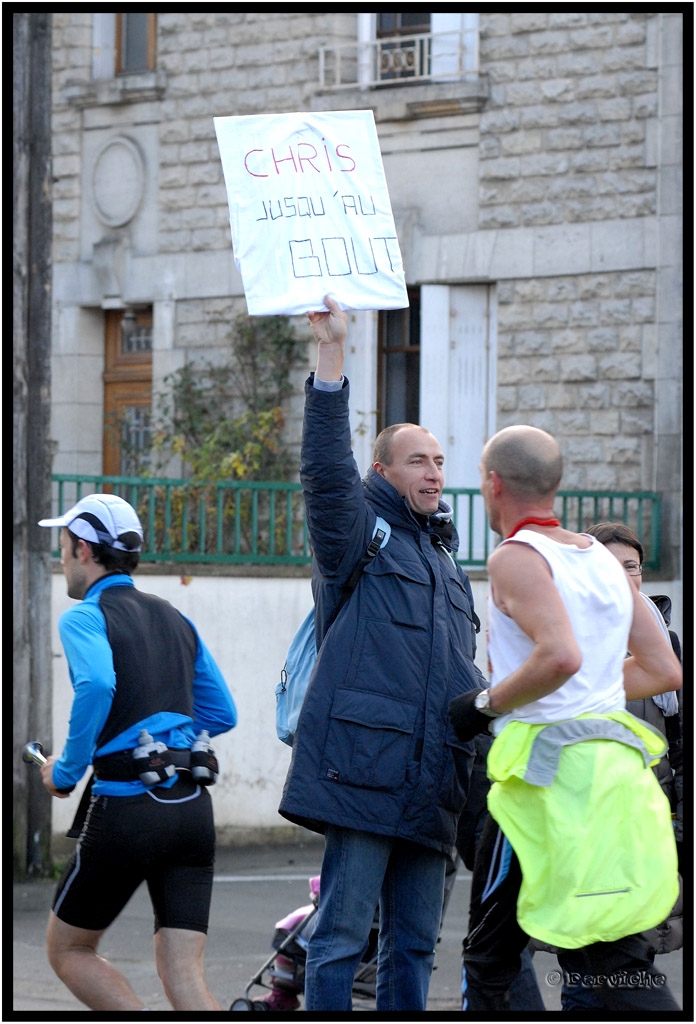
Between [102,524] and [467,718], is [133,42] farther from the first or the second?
[467,718]

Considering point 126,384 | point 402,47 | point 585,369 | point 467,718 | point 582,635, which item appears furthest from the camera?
point 126,384

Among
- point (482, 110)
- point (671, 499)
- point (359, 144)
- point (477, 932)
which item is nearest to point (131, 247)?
point (482, 110)

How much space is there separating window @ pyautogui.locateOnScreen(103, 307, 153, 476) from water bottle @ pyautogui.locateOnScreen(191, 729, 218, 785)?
36.1 ft

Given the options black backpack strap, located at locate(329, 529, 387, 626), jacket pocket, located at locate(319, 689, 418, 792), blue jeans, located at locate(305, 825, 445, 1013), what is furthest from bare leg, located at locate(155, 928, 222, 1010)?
black backpack strap, located at locate(329, 529, 387, 626)

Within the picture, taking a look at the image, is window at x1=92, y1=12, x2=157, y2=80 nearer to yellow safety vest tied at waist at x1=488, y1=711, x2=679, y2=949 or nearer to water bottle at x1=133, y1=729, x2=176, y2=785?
water bottle at x1=133, y1=729, x2=176, y2=785

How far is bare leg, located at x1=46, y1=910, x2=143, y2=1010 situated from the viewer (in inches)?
196

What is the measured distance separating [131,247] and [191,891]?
11796 mm

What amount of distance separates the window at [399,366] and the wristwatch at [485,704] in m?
10.6

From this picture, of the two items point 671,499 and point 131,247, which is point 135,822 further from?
point 131,247

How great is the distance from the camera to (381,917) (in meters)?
5.25

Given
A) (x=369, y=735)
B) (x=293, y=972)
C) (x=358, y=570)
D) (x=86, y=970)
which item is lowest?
(x=293, y=972)

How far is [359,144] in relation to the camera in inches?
205

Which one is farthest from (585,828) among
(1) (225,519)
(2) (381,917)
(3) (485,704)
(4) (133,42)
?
(4) (133,42)

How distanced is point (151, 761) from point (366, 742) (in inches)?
26.6
